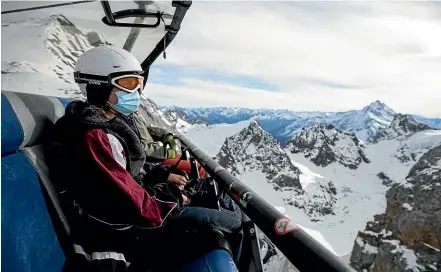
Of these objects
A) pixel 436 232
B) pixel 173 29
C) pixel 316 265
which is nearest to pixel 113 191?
pixel 316 265

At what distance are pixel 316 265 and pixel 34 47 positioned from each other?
123 inches

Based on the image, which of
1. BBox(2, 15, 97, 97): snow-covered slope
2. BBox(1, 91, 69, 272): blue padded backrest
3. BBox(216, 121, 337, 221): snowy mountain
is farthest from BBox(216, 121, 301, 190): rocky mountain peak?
BBox(1, 91, 69, 272): blue padded backrest

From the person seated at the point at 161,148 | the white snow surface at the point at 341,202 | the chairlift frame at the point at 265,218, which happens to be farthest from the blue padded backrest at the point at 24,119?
the white snow surface at the point at 341,202

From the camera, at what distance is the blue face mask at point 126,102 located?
9.80 ft

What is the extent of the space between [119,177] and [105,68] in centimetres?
89

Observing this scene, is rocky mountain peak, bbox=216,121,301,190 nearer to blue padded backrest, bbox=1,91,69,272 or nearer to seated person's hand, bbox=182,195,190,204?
seated person's hand, bbox=182,195,190,204

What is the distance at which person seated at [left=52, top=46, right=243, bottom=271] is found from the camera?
2314mm

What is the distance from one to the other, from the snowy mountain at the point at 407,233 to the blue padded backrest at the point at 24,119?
4920 cm

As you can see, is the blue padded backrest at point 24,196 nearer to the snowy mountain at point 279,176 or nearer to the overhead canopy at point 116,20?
the overhead canopy at point 116,20

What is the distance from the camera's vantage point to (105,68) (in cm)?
289

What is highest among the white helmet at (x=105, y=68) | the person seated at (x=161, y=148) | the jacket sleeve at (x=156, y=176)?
the white helmet at (x=105, y=68)

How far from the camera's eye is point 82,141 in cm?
233

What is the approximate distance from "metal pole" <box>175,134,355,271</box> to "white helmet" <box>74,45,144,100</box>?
1077mm

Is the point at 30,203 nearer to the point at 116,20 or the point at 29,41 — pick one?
the point at 29,41
